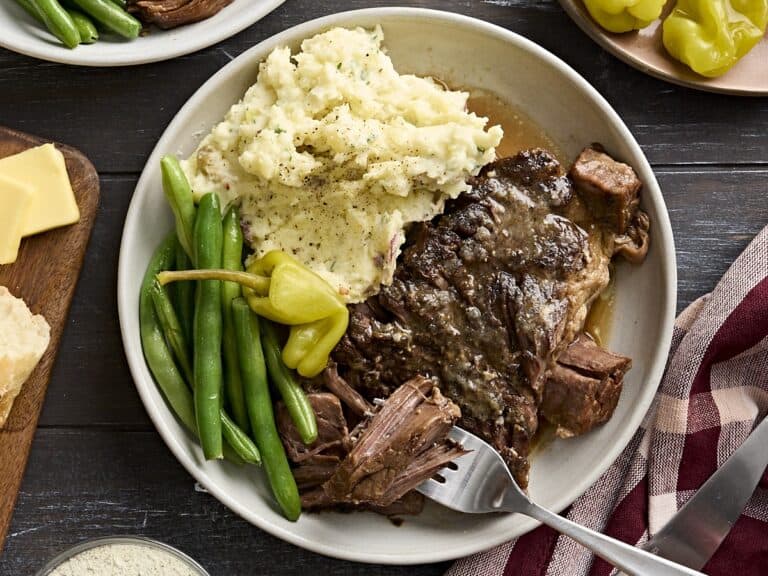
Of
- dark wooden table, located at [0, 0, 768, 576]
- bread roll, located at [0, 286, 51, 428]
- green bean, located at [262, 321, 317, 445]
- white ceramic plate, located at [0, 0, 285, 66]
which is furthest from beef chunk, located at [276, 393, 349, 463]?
white ceramic plate, located at [0, 0, 285, 66]

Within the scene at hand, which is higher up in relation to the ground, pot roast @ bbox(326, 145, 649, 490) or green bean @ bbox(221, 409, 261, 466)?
pot roast @ bbox(326, 145, 649, 490)

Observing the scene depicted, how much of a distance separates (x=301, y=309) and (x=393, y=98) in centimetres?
112

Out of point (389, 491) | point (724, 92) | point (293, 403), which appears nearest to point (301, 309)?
point (293, 403)

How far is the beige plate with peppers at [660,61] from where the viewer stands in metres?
4.22

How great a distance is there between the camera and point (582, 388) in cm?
389

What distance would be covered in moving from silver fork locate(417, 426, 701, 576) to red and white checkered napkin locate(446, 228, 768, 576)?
376 mm

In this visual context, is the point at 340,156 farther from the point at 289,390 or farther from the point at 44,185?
the point at 44,185

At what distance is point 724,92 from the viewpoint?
169 inches

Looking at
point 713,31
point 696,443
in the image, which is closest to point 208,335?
point 696,443

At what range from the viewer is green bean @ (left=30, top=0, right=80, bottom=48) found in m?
3.96

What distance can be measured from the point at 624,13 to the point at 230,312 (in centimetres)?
246

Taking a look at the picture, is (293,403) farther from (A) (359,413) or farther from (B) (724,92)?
(B) (724,92)

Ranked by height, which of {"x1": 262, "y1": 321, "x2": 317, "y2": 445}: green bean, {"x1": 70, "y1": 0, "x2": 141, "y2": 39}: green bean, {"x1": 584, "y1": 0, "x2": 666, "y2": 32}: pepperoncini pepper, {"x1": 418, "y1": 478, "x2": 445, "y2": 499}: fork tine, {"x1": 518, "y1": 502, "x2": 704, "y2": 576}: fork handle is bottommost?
{"x1": 418, "y1": 478, "x2": 445, "y2": 499}: fork tine

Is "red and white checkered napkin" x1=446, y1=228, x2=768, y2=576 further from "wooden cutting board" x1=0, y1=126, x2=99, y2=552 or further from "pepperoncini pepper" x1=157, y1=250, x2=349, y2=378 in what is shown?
"wooden cutting board" x1=0, y1=126, x2=99, y2=552
